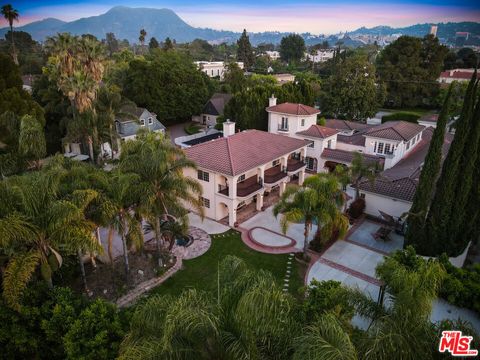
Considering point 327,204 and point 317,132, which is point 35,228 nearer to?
point 327,204

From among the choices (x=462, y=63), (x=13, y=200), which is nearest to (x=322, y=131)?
(x=13, y=200)

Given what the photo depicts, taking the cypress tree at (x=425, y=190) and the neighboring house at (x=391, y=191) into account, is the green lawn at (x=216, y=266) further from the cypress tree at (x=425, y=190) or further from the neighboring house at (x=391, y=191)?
the neighboring house at (x=391, y=191)

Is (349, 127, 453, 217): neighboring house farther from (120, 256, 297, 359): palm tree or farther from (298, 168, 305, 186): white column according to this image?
(120, 256, 297, 359): palm tree

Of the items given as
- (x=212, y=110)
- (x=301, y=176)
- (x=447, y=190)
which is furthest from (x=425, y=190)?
(x=212, y=110)

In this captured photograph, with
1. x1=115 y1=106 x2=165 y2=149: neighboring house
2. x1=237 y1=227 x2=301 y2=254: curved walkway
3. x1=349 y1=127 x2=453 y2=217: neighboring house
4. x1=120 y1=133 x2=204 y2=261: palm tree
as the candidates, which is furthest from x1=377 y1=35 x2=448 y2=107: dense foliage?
x1=120 y1=133 x2=204 y2=261: palm tree

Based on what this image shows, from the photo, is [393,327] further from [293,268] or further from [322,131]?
[322,131]

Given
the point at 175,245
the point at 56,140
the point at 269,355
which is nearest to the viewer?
the point at 269,355
